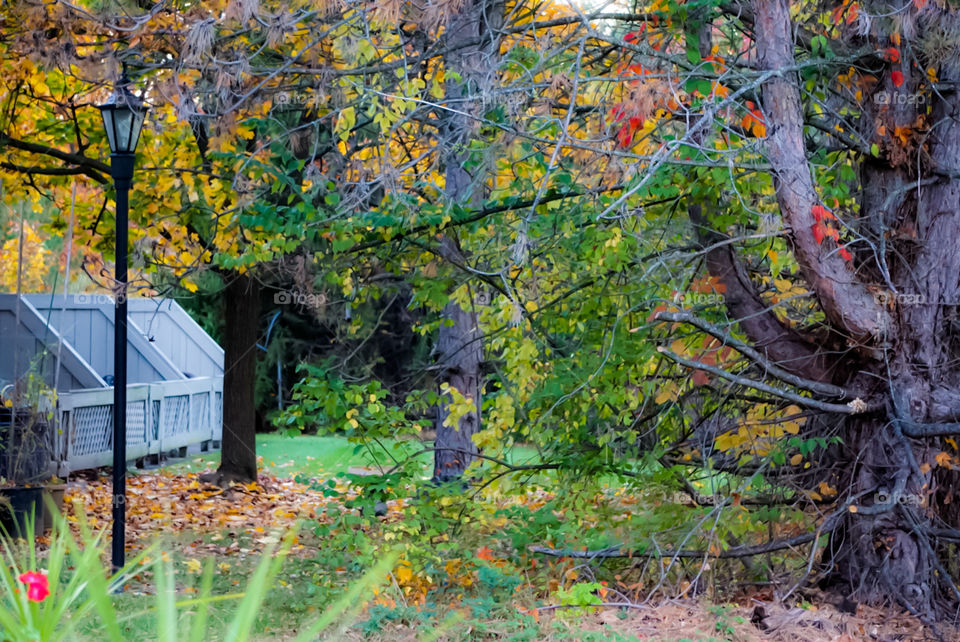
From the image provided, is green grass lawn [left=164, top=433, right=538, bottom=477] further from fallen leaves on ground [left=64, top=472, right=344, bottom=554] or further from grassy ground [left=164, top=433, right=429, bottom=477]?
fallen leaves on ground [left=64, top=472, right=344, bottom=554]

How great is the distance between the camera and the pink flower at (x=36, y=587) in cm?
227

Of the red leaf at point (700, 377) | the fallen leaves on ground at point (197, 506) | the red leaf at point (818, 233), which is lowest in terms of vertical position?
the fallen leaves on ground at point (197, 506)

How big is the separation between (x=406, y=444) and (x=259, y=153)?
8.47 feet

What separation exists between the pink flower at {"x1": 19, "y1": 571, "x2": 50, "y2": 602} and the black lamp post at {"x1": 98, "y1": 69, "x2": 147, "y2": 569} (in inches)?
217

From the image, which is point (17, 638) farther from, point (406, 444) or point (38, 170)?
point (38, 170)

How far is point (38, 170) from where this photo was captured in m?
10.9

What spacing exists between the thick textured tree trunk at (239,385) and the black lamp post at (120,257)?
498 centimetres

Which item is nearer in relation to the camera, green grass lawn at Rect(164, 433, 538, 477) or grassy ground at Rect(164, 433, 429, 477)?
green grass lawn at Rect(164, 433, 538, 477)

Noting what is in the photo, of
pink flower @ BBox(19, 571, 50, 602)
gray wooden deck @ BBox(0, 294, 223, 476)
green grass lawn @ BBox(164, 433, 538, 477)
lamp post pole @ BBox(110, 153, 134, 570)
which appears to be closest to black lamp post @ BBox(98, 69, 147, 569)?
lamp post pole @ BBox(110, 153, 134, 570)

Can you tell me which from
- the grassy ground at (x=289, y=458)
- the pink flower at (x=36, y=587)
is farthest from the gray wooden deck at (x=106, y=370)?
the pink flower at (x=36, y=587)

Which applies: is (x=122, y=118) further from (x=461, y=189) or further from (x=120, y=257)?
(x=461, y=189)

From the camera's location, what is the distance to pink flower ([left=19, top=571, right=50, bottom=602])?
2266 mm

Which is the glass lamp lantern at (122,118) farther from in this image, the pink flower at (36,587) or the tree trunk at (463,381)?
the pink flower at (36,587)

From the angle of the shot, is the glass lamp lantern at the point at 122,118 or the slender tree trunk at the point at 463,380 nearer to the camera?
the glass lamp lantern at the point at 122,118
